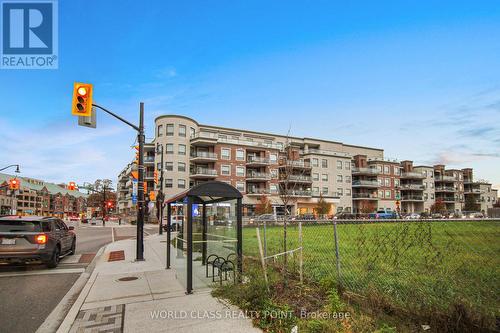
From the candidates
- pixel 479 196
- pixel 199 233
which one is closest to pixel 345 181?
pixel 479 196

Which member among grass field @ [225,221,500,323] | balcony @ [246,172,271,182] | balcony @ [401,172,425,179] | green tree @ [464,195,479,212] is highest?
balcony @ [401,172,425,179]

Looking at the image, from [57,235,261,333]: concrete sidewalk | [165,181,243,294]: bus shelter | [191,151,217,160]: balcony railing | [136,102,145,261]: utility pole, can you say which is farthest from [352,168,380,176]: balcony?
[57,235,261,333]: concrete sidewalk

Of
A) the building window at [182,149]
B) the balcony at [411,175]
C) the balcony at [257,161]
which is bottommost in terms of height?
the balcony at [411,175]

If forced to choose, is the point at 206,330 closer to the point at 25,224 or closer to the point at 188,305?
the point at 188,305

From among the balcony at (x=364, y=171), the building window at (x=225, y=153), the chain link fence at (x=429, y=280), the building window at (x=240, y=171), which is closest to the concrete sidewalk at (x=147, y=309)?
the chain link fence at (x=429, y=280)

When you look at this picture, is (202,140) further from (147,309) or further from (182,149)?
(147,309)

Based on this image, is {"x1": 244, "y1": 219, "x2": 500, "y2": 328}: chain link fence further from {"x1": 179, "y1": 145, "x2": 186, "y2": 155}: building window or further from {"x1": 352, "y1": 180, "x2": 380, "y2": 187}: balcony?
{"x1": 352, "y1": 180, "x2": 380, "y2": 187}: balcony

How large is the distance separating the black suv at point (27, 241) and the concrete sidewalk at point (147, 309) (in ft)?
8.85

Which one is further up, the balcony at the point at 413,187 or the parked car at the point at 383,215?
the balcony at the point at 413,187

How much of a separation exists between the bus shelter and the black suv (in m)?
4.51

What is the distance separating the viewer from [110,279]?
9898 mm

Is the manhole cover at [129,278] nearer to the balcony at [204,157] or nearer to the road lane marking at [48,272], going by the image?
the road lane marking at [48,272]

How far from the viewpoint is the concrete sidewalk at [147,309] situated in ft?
18.6

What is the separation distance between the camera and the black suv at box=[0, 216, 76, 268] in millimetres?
10945
